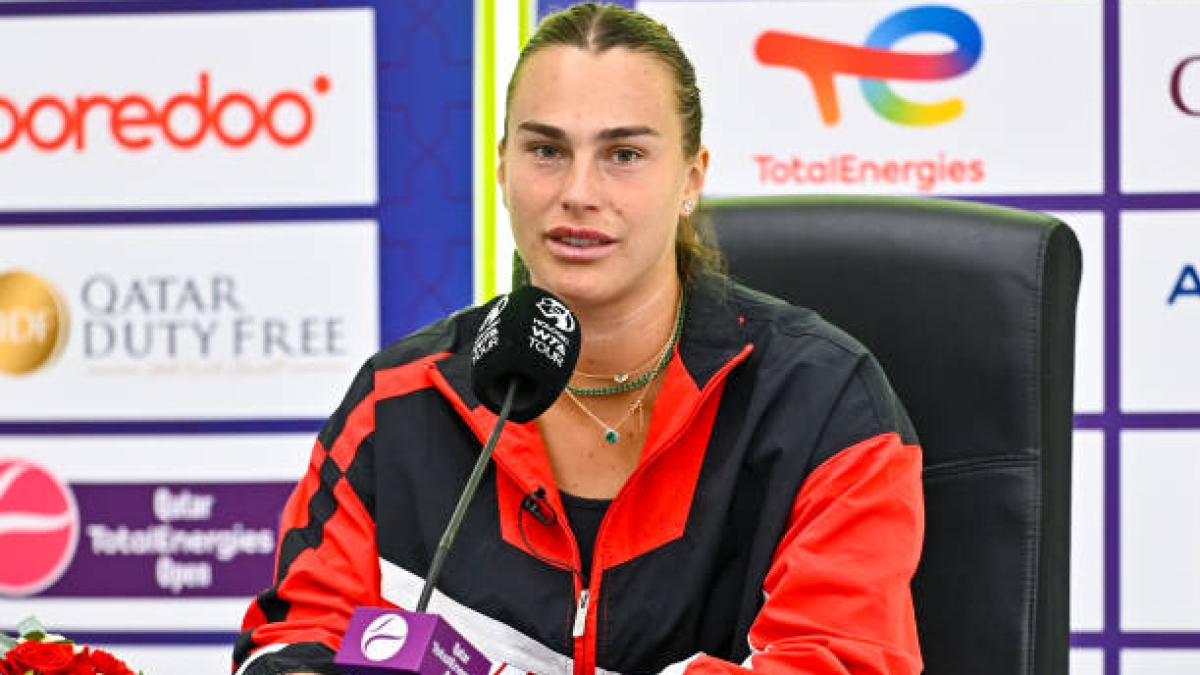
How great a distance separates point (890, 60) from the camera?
7.78 ft

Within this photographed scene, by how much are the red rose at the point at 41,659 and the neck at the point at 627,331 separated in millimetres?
541

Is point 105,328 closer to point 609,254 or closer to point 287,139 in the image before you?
point 287,139

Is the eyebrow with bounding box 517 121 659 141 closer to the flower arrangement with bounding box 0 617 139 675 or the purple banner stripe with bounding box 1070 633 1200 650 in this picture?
the flower arrangement with bounding box 0 617 139 675

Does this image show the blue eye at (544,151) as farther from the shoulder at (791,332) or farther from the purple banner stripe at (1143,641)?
the purple banner stripe at (1143,641)

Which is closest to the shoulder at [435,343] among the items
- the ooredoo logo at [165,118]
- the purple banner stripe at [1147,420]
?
the ooredoo logo at [165,118]

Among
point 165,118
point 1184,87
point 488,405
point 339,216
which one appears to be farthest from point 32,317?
point 1184,87

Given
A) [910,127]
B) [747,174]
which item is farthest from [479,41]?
[910,127]

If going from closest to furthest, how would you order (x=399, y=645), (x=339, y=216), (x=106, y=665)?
(x=399, y=645)
(x=106, y=665)
(x=339, y=216)

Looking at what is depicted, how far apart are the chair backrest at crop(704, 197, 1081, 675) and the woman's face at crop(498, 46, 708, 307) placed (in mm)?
245

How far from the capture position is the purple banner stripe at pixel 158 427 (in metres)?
2.53

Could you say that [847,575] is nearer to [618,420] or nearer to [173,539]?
[618,420]

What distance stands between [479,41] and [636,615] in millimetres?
1456

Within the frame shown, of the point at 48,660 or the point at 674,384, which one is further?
the point at 674,384

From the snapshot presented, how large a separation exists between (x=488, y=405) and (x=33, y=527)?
185cm
